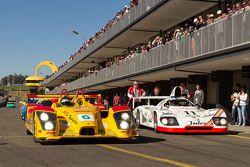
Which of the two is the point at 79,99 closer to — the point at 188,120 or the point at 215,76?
the point at 188,120

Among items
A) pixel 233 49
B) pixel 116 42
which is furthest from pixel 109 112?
pixel 116 42

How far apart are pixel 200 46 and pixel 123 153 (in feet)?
38.4

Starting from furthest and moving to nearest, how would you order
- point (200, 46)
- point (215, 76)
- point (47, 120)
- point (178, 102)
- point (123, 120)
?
1. point (215, 76)
2. point (200, 46)
3. point (178, 102)
4. point (123, 120)
5. point (47, 120)

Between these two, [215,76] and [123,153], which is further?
[215,76]

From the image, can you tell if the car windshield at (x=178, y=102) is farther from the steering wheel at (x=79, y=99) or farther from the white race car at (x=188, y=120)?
the steering wheel at (x=79, y=99)

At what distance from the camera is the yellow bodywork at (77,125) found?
9680 millimetres

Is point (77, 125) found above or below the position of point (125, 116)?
below

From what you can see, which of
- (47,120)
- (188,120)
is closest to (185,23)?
(188,120)

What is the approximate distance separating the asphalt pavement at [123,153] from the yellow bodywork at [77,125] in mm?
225

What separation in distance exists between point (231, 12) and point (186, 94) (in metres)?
4.07

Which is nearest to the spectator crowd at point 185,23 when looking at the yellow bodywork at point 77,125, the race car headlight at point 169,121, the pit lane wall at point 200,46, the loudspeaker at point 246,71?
the pit lane wall at point 200,46

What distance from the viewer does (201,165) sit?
700cm

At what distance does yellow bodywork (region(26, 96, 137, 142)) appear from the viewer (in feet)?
31.8

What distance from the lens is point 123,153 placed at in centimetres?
838
